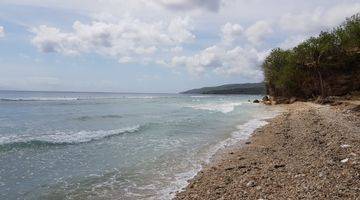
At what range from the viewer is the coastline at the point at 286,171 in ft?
33.4

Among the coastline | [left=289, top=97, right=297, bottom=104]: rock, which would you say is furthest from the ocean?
[left=289, top=97, right=297, bottom=104]: rock

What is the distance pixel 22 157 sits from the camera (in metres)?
18.4

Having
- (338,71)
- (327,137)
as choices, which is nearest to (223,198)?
(327,137)

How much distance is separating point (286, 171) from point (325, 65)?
54.0 m

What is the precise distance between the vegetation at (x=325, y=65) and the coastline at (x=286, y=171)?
39.8m

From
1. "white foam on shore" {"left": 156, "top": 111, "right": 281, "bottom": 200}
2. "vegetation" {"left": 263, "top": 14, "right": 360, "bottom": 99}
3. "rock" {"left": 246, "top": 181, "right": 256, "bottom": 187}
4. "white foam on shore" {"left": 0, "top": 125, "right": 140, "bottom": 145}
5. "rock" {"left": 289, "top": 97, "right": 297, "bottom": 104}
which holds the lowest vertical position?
"white foam on shore" {"left": 156, "top": 111, "right": 281, "bottom": 200}

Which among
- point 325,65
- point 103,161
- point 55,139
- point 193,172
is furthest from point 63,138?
point 325,65

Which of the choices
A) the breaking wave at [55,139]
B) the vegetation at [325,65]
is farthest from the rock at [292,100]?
the breaking wave at [55,139]

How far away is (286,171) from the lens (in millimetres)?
12828

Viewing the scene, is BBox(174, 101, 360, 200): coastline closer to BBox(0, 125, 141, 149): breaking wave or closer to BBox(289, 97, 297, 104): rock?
BBox(0, 125, 141, 149): breaking wave

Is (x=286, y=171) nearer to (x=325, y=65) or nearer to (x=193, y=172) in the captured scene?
(x=193, y=172)

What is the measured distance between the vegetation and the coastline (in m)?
39.8

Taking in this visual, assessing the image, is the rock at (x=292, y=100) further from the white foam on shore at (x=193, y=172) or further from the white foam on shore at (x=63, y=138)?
the white foam on shore at (x=63, y=138)

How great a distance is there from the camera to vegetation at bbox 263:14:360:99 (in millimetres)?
58500
